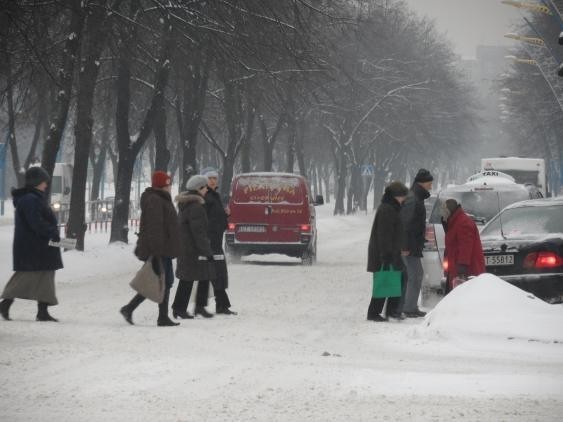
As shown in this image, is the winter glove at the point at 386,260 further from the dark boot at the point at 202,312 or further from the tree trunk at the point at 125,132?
the tree trunk at the point at 125,132

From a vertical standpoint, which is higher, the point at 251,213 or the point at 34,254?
the point at 251,213

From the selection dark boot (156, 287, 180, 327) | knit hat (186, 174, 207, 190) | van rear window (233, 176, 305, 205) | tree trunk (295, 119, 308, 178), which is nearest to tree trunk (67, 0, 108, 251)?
van rear window (233, 176, 305, 205)

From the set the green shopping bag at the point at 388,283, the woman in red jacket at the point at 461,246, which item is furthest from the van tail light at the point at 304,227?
the woman in red jacket at the point at 461,246

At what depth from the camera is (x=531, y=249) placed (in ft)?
46.2

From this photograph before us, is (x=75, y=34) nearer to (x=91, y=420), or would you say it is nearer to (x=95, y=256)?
(x=95, y=256)

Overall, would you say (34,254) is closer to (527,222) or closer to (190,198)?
(190,198)

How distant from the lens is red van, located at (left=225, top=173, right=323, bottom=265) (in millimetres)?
27438

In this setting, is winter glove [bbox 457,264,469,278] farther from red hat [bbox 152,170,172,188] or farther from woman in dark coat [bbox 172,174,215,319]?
red hat [bbox 152,170,172,188]

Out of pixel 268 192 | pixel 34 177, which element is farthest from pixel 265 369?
pixel 268 192

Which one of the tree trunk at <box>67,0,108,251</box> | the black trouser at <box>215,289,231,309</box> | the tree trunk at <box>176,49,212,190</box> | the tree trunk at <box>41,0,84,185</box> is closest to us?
the black trouser at <box>215,289,231,309</box>

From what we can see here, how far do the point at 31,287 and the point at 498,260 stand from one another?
16.0 ft

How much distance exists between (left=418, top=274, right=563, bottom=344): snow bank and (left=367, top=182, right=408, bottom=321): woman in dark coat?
1890 mm

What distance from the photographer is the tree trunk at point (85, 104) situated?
23.8 meters

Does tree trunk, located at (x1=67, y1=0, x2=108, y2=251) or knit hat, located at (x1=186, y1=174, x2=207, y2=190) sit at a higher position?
tree trunk, located at (x1=67, y1=0, x2=108, y2=251)
